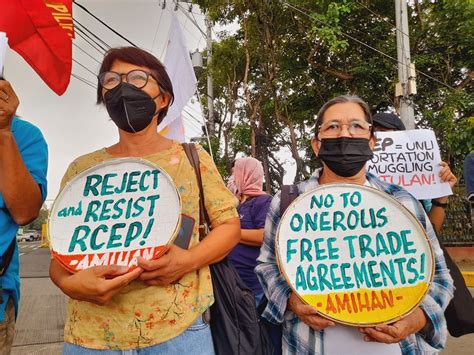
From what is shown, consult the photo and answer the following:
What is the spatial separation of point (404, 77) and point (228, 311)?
7568mm

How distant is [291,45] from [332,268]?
10.3m

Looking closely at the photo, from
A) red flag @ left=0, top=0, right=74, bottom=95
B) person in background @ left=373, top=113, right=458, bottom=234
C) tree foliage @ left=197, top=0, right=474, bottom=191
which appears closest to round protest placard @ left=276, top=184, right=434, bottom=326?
person in background @ left=373, top=113, right=458, bottom=234

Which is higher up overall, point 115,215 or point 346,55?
point 346,55

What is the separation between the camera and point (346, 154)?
1523 mm

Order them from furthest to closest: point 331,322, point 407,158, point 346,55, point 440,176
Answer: point 346,55 → point 407,158 → point 440,176 → point 331,322

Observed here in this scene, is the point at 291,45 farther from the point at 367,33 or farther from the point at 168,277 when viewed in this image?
the point at 168,277

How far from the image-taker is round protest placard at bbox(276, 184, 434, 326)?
128 centimetres

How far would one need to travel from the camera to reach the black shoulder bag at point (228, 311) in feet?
4.70

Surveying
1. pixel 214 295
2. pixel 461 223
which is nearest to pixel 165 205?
pixel 214 295

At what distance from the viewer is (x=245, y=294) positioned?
152 cm

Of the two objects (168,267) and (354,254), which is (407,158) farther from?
(168,267)

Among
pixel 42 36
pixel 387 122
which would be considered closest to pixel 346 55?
pixel 387 122

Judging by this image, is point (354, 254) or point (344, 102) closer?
point (354, 254)

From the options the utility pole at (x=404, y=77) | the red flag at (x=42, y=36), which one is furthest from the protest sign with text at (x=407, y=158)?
the utility pole at (x=404, y=77)
